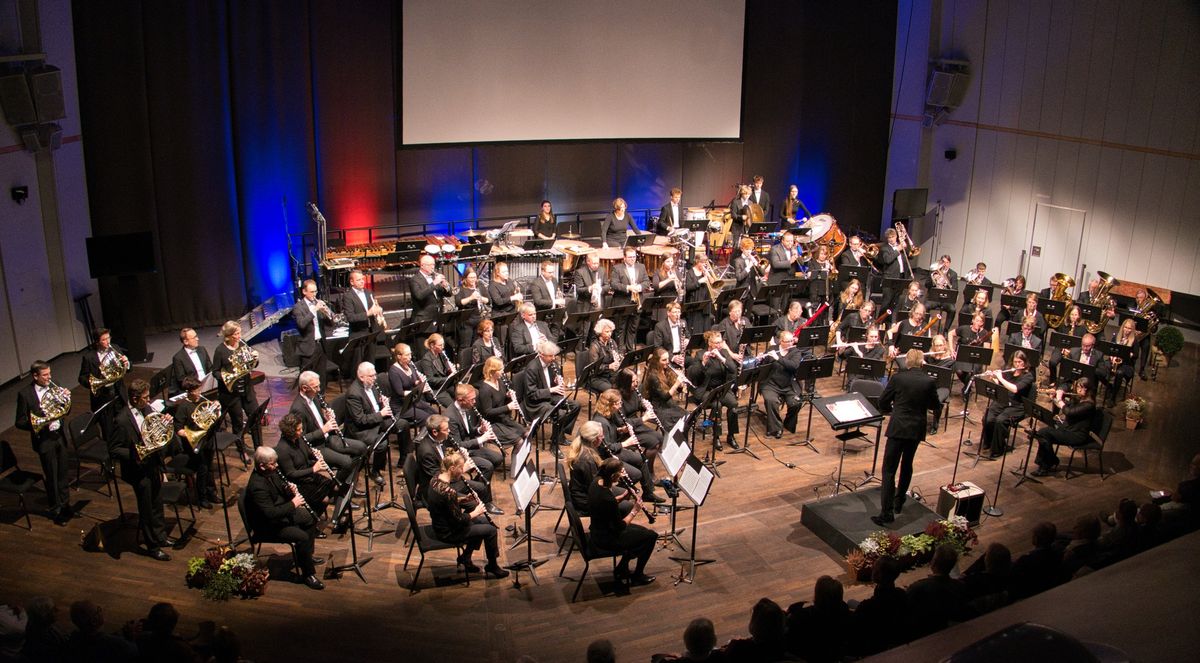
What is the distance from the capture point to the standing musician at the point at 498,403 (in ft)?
31.0

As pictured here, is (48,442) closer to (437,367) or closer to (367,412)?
(367,412)

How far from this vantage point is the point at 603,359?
1016 centimetres

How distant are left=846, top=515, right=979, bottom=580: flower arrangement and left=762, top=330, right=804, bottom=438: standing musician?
8.23 ft

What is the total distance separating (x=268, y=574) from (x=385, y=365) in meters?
4.47

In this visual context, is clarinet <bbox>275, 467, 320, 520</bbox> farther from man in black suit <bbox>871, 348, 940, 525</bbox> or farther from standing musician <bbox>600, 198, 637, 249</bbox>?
standing musician <bbox>600, 198, 637, 249</bbox>

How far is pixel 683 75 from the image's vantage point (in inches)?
676

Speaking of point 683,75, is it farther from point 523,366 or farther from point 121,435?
point 121,435

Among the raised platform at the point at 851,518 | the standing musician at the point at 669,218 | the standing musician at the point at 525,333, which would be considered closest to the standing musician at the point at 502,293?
the standing musician at the point at 525,333

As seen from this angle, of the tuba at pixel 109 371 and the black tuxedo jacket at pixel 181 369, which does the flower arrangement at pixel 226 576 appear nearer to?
the black tuxedo jacket at pixel 181 369

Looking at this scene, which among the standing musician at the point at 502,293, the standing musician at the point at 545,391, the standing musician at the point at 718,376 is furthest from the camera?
the standing musician at the point at 502,293

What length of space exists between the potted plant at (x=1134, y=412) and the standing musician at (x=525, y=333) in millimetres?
7161

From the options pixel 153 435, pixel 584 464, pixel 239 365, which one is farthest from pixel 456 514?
pixel 239 365

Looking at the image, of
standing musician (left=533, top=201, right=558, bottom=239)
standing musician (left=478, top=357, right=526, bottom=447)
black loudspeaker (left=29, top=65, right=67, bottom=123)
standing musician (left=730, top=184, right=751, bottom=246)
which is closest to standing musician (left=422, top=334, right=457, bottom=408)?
standing musician (left=478, top=357, right=526, bottom=447)

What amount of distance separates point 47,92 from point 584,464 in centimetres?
857
